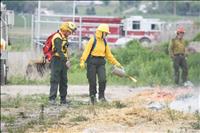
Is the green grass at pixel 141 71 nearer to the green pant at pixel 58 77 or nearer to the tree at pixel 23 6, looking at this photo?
the green pant at pixel 58 77

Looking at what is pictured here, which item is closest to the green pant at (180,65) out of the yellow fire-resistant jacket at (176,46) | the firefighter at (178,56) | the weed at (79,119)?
the firefighter at (178,56)

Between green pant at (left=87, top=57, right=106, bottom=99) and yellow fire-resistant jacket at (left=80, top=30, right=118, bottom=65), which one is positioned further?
green pant at (left=87, top=57, right=106, bottom=99)

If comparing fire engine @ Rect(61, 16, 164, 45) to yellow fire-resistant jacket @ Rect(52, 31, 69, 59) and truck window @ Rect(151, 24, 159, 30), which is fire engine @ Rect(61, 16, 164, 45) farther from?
yellow fire-resistant jacket @ Rect(52, 31, 69, 59)

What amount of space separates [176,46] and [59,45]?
6.97m

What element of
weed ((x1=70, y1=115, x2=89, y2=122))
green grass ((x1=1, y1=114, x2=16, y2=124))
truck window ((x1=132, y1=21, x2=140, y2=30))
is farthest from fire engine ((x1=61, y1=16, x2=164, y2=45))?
weed ((x1=70, y1=115, x2=89, y2=122))

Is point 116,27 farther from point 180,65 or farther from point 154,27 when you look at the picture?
point 180,65

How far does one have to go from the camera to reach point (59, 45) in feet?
54.0

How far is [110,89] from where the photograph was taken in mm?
21641

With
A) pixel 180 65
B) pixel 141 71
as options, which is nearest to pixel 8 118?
pixel 180 65

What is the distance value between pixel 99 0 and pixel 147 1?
14.2ft

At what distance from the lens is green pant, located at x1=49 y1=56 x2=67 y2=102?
16828mm

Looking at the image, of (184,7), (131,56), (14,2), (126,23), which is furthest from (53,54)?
(184,7)

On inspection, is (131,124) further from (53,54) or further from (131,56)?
(131,56)

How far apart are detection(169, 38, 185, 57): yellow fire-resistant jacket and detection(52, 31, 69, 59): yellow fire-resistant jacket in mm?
Answer: 6506
